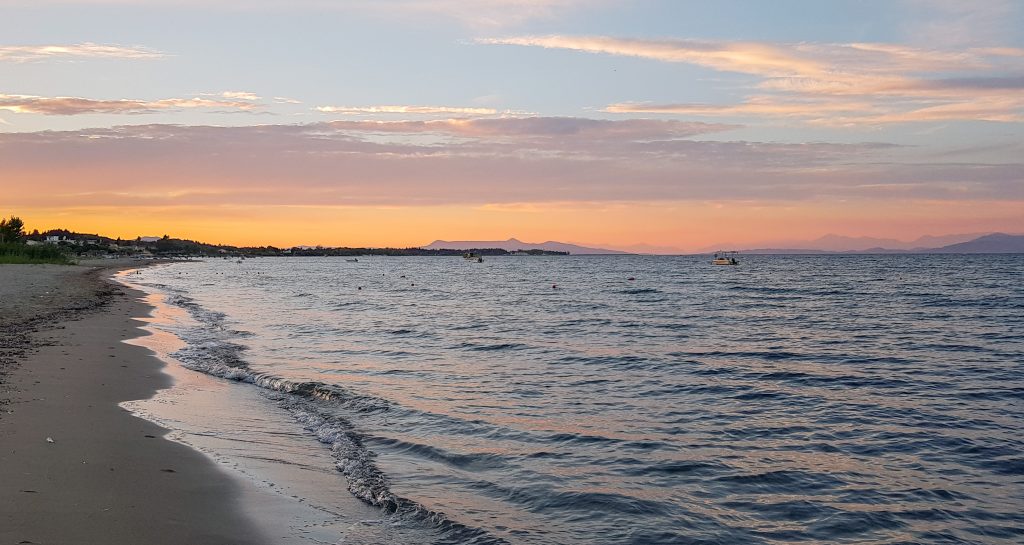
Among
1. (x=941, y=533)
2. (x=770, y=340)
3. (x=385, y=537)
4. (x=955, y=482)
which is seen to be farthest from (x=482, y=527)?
(x=770, y=340)

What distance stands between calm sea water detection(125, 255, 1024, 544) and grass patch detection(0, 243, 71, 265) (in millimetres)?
59910

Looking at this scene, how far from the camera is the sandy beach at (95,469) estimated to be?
8016mm

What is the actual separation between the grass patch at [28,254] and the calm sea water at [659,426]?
2359 inches

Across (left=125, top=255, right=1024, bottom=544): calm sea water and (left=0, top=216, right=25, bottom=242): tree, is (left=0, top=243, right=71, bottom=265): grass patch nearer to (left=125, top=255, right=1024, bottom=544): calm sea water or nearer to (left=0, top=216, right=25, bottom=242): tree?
(left=0, top=216, right=25, bottom=242): tree

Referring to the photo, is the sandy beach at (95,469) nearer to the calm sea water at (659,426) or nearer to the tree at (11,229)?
the calm sea water at (659,426)

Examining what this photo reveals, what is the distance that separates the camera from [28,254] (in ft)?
292

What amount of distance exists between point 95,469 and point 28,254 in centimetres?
9333

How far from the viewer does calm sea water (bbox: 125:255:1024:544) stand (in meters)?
9.44

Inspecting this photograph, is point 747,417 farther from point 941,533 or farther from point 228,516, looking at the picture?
point 228,516

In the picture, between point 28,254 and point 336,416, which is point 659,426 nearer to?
point 336,416

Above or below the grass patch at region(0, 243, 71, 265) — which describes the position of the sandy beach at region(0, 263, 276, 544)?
below

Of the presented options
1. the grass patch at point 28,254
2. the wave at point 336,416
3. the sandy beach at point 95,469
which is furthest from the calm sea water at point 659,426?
the grass patch at point 28,254

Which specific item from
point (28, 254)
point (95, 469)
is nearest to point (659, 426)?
point (95, 469)

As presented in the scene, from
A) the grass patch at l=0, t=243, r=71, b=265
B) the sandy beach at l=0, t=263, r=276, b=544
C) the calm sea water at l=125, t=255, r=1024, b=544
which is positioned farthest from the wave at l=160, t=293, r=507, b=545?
the grass patch at l=0, t=243, r=71, b=265
